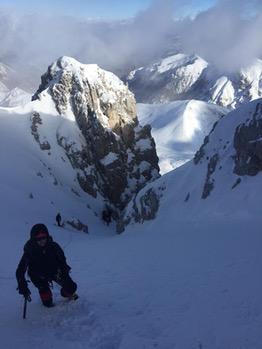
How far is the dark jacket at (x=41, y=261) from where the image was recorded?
35.7ft

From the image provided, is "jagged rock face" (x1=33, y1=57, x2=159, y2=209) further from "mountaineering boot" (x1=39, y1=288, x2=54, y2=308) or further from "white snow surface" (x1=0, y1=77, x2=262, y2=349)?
"mountaineering boot" (x1=39, y1=288, x2=54, y2=308)

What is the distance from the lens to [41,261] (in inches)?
436

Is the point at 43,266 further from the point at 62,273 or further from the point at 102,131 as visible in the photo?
the point at 102,131

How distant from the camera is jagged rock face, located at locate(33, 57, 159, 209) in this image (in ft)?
339

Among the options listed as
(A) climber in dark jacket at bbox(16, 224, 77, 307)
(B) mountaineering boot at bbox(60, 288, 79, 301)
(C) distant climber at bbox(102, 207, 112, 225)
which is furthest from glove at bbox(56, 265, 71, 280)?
(C) distant climber at bbox(102, 207, 112, 225)

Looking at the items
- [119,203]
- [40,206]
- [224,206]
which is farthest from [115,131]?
[224,206]

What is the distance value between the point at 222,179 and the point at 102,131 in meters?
71.5

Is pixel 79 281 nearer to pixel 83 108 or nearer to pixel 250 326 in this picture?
pixel 250 326

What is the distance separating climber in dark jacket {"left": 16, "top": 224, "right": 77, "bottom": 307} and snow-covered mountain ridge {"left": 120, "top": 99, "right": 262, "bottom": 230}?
13.7m

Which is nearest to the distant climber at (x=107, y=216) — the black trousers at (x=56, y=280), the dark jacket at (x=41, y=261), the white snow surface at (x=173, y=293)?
the white snow surface at (x=173, y=293)

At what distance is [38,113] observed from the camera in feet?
333

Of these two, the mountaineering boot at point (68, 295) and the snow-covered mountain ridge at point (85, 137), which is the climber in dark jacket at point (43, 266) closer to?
the mountaineering boot at point (68, 295)

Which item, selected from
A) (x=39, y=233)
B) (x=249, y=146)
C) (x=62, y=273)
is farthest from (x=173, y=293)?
(x=249, y=146)

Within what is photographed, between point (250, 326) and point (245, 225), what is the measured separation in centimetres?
1285
